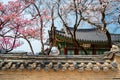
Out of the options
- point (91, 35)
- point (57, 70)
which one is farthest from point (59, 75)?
point (91, 35)

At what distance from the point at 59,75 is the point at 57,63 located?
347 mm

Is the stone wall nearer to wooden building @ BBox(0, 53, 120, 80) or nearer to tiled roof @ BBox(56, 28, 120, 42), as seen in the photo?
wooden building @ BBox(0, 53, 120, 80)

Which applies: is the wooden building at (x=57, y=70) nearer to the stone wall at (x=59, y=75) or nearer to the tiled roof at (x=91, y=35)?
the stone wall at (x=59, y=75)

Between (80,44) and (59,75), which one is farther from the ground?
(59,75)

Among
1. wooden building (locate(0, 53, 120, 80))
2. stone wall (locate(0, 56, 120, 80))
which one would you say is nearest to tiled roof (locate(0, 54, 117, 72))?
wooden building (locate(0, 53, 120, 80))

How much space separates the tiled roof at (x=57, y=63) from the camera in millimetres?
7219

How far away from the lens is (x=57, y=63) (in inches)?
292

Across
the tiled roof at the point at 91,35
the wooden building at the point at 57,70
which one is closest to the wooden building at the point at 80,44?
the tiled roof at the point at 91,35

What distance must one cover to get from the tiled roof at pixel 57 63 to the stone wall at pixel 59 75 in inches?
4.9

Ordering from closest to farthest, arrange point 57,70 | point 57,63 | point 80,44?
point 57,70 < point 57,63 < point 80,44

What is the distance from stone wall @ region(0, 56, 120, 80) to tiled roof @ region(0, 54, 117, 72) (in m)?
0.12

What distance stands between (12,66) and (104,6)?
1028cm

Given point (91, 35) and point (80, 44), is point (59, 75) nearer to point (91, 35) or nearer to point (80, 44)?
point (80, 44)

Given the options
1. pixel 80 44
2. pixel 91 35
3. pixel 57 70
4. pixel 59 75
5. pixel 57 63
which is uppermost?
pixel 57 63
